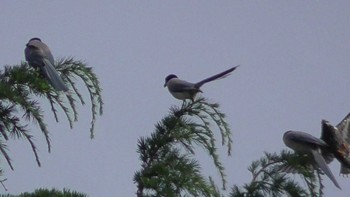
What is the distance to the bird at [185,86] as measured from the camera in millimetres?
10533

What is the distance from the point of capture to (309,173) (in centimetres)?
810

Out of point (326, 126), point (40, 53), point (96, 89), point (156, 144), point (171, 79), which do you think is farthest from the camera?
point (171, 79)

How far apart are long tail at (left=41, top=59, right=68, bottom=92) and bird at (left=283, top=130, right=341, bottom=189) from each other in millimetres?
2753

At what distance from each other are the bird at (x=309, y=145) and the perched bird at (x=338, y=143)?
0.11m

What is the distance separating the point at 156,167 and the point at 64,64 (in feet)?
5.80

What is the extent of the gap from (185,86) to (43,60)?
267cm

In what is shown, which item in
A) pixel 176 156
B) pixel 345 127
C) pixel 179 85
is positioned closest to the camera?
pixel 176 156

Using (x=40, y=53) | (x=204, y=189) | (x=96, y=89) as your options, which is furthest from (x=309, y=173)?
(x=40, y=53)

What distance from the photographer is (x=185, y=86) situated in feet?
38.6

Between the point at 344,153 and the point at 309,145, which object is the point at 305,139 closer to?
the point at 309,145

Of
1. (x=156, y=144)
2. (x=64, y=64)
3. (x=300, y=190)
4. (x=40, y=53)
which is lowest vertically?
(x=300, y=190)

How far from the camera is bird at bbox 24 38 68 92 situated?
8172 millimetres

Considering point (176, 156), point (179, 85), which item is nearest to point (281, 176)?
point (176, 156)

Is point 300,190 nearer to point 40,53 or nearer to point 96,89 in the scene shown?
point 96,89
